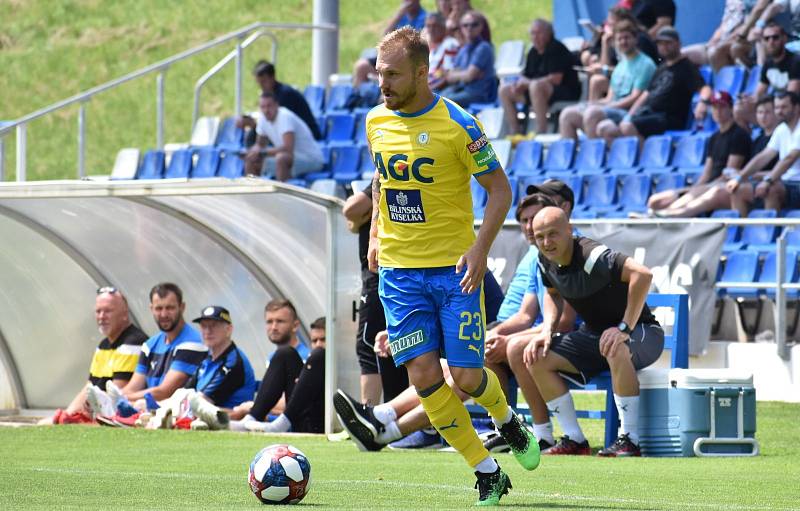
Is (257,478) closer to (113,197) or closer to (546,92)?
(113,197)

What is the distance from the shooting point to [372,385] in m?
10.8

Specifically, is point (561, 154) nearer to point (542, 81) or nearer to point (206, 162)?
point (542, 81)

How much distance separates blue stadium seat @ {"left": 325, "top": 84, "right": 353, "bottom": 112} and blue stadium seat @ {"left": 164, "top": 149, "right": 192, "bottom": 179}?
2.18 meters

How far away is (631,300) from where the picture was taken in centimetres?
961

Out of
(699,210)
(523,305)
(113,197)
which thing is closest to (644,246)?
(699,210)

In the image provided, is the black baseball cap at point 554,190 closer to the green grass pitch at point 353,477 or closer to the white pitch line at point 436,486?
the green grass pitch at point 353,477

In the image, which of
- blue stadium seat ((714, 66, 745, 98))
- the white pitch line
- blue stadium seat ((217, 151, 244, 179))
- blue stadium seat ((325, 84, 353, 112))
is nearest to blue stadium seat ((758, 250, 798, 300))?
blue stadium seat ((714, 66, 745, 98))

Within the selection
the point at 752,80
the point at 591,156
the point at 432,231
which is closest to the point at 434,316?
the point at 432,231

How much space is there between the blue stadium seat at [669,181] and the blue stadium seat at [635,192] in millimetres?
151

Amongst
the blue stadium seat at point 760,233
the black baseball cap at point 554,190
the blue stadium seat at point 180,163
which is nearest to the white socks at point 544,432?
the black baseball cap at point 554,190

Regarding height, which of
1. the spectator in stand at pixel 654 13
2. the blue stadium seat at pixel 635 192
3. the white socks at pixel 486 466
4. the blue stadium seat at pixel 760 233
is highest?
the spectator in stand at pixel 654 13

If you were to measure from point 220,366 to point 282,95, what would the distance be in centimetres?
857

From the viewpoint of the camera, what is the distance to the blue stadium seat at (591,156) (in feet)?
58.6

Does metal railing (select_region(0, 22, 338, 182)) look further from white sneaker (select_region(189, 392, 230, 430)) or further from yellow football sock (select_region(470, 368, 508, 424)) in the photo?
yellow football sock (select_region(470, 368, 508, 424))
